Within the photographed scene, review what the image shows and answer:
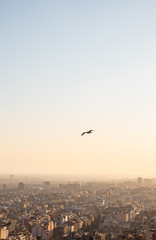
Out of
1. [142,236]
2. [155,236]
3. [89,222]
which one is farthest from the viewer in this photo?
[89,222]

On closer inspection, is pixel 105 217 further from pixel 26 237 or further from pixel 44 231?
pixel 26 237

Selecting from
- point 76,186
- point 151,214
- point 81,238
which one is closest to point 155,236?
point 81,238

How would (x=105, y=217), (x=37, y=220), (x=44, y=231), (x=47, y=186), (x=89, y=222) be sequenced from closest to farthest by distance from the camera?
(x=44, y=231)
(x=37, y=220)
(x=89, y=222)
(x=105, y=217)
(x=47, y=186)

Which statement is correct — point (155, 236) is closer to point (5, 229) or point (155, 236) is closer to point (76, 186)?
point (5, 229)

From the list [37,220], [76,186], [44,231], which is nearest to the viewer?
[44,231]

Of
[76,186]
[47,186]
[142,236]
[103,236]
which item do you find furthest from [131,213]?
[47,186]

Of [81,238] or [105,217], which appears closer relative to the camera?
[81,238]

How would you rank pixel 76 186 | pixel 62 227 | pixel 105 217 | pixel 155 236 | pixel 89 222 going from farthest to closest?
pixel 76 186 → pixel 105 217 → pixel 89 222 → pixel 62 227 → pixel 155 236

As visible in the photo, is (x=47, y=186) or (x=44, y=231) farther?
(x=47, y=186)

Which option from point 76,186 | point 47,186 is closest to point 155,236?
point 76,186
